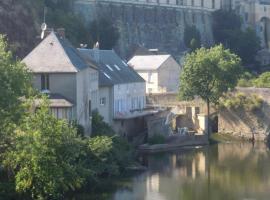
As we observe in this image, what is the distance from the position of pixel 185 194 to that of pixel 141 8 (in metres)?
51.6

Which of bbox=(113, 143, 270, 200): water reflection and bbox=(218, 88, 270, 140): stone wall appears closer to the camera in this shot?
bbox=(113, 143, 270, 200): water reflection

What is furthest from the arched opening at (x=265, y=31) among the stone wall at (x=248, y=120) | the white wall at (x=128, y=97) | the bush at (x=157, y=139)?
the bush at (x=157, y=139)

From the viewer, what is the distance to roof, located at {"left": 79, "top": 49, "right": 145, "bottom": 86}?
46.8 m

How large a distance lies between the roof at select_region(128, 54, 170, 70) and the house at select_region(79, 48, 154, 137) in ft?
29.6

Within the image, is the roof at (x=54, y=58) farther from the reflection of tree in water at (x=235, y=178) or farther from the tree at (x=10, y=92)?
the reflection of tree in water at (x=235, y=178)

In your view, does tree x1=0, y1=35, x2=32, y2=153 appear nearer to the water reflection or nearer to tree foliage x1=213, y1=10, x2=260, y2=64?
the water reflection

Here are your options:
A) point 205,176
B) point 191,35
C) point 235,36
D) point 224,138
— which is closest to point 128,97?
point 224,138

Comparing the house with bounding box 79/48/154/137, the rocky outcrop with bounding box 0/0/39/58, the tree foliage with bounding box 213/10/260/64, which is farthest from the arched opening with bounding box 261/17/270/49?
the house with bounding box 79/48/154/137

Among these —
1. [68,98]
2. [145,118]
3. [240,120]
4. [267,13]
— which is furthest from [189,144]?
[267,13]

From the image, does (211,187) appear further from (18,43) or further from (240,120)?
(18,43)

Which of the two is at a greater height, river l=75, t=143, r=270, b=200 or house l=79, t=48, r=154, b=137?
house l=79, t=48, r=154, b=137

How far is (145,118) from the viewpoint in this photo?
5038cm

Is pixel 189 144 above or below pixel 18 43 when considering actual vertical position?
below

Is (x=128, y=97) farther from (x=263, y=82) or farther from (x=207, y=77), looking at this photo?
(x=263, y=82)
